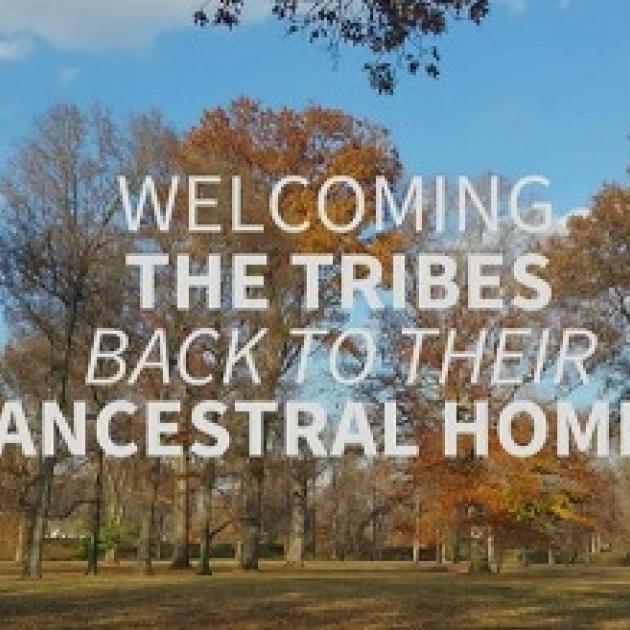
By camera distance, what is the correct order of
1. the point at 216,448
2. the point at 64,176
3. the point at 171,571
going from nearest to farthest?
the point at 64,176
the point at 216,448
the point at 171,571

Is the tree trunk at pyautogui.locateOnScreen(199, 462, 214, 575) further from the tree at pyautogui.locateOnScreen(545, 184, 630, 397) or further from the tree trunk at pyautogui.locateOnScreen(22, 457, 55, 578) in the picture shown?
the tree at pyautogui.locateOnScreen(545, 184, 630, 397)

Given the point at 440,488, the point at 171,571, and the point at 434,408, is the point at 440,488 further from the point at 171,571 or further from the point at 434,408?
the point at 171,571

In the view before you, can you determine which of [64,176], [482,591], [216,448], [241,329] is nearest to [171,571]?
[216,448]

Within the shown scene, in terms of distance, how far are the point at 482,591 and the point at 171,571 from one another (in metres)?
17.9

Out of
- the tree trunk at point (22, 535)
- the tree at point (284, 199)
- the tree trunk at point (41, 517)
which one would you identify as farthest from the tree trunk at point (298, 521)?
the tree trunk at point (41, 517)

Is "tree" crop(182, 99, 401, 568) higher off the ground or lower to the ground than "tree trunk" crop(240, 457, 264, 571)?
higher

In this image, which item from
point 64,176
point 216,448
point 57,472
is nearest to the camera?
point 64,176

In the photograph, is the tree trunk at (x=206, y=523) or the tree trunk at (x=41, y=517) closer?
the tree trunk at (x=41, y=517)

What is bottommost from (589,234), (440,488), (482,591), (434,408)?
(482,591)

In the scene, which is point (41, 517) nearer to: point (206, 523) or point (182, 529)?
point (206, 523)

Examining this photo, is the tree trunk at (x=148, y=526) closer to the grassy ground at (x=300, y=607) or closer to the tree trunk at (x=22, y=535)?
the tree trunk at (x=22, y=535)

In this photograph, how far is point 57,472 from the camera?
5484cm

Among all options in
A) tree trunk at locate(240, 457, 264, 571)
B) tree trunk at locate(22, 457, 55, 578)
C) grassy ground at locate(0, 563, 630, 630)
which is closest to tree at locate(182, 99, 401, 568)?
tree trunk at locate(240, 457, 264, 571)

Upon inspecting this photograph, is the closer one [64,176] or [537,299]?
[64,176]
